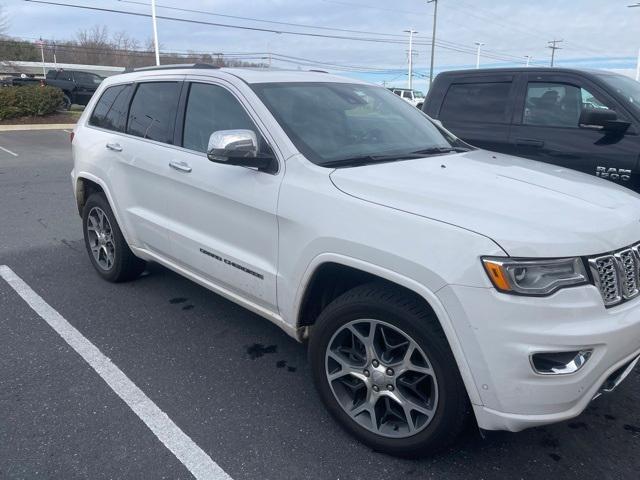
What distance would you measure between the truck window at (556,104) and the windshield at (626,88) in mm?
208

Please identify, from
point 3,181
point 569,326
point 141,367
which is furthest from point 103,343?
point 3,181

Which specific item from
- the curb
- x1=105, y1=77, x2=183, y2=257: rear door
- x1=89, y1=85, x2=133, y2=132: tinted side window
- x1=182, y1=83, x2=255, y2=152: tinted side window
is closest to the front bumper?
x1=182, y1=83, x2=255, y2=152: tinted side window

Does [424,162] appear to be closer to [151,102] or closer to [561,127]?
[151,102]

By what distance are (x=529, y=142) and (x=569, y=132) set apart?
0.38 meters

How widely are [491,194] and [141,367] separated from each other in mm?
2392

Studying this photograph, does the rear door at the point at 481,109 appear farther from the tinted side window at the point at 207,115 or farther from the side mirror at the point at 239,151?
the side mirror at the point at 239,151

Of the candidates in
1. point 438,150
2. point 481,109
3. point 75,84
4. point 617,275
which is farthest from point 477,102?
point 75,84

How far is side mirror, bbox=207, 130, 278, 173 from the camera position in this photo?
9.71 feet

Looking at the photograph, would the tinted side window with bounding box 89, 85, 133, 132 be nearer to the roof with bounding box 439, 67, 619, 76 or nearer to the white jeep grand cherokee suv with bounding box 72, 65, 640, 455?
the white jeep grand cherokee suv with bounding box 72, 65, 640, 455

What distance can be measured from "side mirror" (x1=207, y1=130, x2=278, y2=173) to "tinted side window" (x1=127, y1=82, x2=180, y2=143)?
3.37 ft

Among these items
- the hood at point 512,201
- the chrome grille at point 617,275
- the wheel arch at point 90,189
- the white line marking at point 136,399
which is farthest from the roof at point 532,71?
the white line marking at point 136,399

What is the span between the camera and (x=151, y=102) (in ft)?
13.9

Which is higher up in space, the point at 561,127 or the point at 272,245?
the point at 561,127

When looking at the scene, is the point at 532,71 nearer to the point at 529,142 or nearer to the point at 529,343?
the point at 529,142
